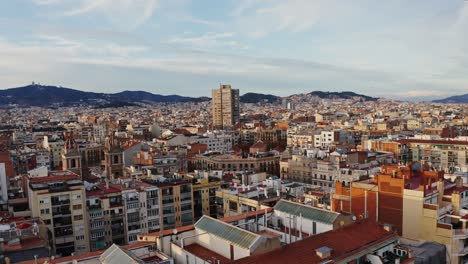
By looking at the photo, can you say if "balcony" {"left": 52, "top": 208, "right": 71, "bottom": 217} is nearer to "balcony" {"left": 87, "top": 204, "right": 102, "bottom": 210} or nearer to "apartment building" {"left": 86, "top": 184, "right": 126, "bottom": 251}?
"apartment building" {"left": 86, "top": 184, "right": 126, "bottom": 251}

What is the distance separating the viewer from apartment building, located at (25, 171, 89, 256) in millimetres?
36500

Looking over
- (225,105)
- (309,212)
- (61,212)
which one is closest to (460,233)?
(309,212)

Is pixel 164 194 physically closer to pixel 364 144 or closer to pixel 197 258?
pixel 197 258

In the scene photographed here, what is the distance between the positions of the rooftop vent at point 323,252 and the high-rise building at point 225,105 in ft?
542

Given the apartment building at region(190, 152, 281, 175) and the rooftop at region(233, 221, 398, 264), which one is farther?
the apartment building at region(190, 152, 281, 175)

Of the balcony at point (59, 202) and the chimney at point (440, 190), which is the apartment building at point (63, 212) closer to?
the balcony at point (59, 202)

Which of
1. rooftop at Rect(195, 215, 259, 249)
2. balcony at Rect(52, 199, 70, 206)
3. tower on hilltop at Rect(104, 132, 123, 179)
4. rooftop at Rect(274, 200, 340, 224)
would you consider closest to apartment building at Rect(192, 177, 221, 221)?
balcony at Rect(52, 199, 70, 206)

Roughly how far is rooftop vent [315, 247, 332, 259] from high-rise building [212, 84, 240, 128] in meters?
165

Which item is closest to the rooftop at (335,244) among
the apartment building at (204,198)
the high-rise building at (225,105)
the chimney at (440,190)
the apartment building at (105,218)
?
the chimney at (440,190)

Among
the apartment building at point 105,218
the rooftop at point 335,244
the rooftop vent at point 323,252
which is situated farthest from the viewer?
the apartment building at point 105,218

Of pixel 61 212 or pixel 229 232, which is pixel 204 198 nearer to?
pixel 61 212

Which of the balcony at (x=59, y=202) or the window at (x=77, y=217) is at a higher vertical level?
the balcony at (x=59, y=202)

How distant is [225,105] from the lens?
619ft

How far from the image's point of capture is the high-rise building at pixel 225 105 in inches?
7333
